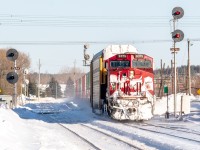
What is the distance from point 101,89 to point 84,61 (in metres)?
22.8

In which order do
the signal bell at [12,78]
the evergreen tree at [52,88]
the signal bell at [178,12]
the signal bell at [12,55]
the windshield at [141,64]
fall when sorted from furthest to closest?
the evergreen tree at [52,88]
the signal bell at [178,12]
the signal bell at [12,55]
the windshield at [141,64]
the signal bell at [12,78]

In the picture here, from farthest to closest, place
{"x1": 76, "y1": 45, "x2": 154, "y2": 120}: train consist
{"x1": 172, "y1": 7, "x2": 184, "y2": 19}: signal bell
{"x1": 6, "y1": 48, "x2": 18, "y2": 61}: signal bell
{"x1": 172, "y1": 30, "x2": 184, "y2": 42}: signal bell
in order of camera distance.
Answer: {"x1": 172, "y1": 7, "x2": 184, "y2": 19}: signal bell
{"x1": 172, "y1": 30, "x2": 184, "y2": 42}: signal bell
{"x1": 6, "y1": 48, "x2": 18, "y2": 61}: signal bell
{"x1": 76, "y1": 45, "x2": 154, "y2": 120}: train consist

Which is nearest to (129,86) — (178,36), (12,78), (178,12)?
(178,36)

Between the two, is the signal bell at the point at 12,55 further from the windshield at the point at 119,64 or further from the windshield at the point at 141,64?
the windshield at the point at 141,64

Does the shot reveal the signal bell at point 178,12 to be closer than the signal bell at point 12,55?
No

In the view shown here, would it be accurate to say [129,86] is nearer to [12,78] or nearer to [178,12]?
[178,12]

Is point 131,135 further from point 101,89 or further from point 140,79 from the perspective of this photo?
point 101,89

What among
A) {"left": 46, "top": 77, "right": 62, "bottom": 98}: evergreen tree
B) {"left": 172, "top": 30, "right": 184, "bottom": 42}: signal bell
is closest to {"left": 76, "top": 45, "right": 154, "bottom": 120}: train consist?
{"left": 172, "top": 30, "right": 184, "bottom": 42}: signal bell

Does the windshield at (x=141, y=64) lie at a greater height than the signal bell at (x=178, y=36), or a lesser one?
lesser

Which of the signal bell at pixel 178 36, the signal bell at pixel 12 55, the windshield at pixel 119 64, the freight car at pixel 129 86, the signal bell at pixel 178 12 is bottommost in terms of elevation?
the freight car at pixel 129 86

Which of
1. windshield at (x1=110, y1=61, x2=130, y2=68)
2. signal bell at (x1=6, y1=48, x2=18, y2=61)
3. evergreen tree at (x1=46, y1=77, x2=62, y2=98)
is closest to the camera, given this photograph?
windshield at (x1=110, y1=61, x2=130, y2=68)

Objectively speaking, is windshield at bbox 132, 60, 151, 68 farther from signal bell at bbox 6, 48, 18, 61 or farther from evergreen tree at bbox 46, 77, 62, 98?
evergreen tree at bbox 46, 77, 62, 98

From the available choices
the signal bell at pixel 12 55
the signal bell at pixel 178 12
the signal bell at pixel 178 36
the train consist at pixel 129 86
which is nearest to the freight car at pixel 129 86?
the train consist at pixel 129 86

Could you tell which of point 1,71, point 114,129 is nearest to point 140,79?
point 114,129
